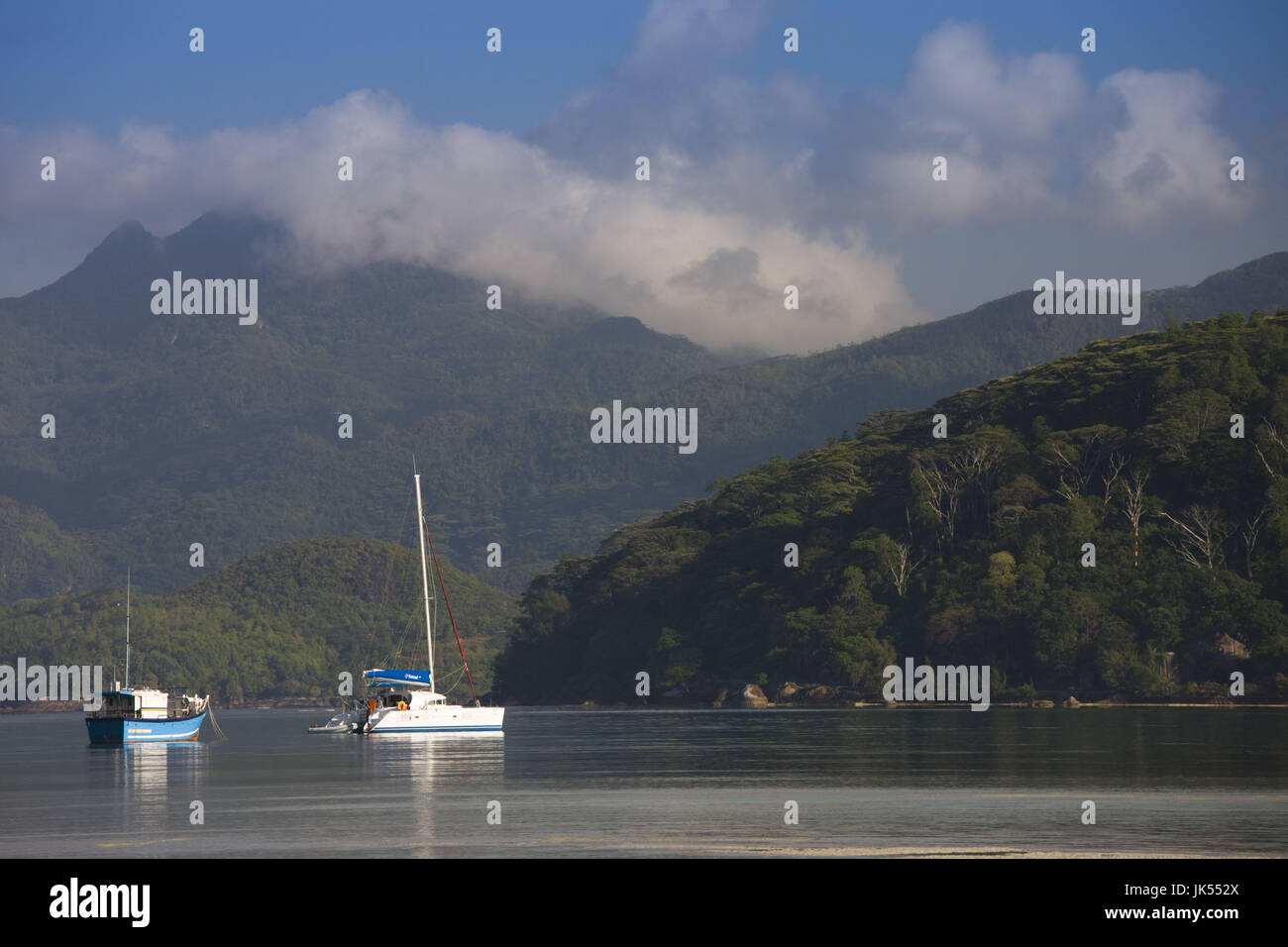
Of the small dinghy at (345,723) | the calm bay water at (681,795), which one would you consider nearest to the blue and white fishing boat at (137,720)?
the calm bay water at (681,795)

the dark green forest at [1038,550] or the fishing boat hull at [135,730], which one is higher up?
the dark green forest at [1038,550]

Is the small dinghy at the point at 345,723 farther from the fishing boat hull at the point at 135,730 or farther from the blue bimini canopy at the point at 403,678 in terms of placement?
the fishing boat hull at the point at 135,730

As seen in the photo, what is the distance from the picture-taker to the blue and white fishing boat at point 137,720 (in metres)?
97.8

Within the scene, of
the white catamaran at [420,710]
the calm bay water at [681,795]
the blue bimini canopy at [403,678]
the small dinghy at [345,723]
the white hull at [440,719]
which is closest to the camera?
the calm bay water at [681,795]

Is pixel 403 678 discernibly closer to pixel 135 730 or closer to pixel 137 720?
pixel 137 720

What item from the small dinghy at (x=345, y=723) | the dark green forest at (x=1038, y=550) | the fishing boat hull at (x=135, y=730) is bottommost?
the small dinghy at (x=345, y=723)

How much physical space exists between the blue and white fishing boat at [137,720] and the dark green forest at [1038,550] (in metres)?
74.8

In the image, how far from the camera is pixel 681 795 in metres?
50.8

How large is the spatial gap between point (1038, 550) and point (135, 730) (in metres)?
84.6

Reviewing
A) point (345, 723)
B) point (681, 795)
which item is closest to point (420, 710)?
point (345, 723)

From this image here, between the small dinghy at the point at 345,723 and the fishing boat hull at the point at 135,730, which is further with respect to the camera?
the small dinghy at the point at 345,723

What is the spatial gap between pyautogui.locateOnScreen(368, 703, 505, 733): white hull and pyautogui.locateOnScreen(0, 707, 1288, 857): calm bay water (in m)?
3.78
